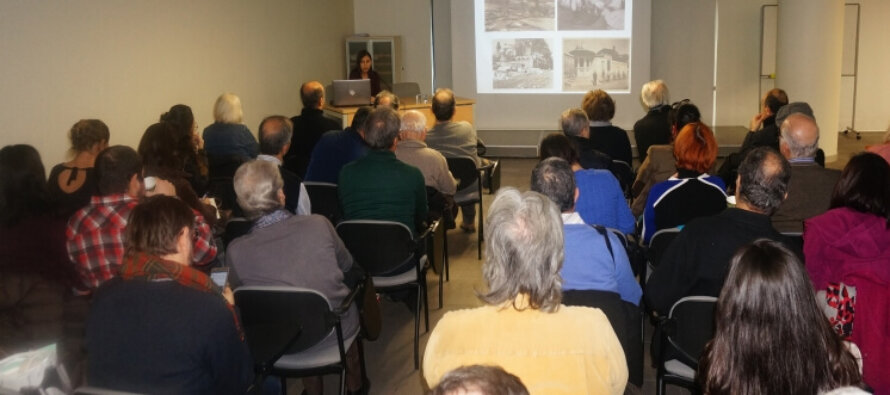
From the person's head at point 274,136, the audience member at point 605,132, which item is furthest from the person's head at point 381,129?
the audience member at point 605,132

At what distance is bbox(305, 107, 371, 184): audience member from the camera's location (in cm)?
556

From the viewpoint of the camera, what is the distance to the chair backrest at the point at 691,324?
278 cm

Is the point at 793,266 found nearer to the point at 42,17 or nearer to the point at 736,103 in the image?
the point at 42,17

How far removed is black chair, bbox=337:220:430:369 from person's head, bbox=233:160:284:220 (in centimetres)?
81

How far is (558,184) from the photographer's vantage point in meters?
3.09

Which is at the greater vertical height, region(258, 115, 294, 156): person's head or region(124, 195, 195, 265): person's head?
region(258, 115, 294, 156): person's head

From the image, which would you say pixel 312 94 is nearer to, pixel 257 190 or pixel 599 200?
pixel 599 200

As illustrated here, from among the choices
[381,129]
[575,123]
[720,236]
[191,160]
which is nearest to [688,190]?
[720,236]

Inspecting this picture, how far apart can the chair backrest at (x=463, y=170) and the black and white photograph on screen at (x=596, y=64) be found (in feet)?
19.9

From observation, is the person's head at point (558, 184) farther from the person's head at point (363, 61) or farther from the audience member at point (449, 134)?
the person's head at point (363, 61)

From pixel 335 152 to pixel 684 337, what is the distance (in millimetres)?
3298

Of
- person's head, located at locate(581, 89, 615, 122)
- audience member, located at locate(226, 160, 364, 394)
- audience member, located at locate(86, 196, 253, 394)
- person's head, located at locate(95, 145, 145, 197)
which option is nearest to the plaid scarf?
audience member, located at locate(86, 196, 253, 394)

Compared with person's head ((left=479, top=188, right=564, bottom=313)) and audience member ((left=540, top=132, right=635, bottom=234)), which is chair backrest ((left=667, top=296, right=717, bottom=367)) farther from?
audience member ((left=540, top=132, right=635, bottom=234))

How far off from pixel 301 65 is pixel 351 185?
6.61 m
